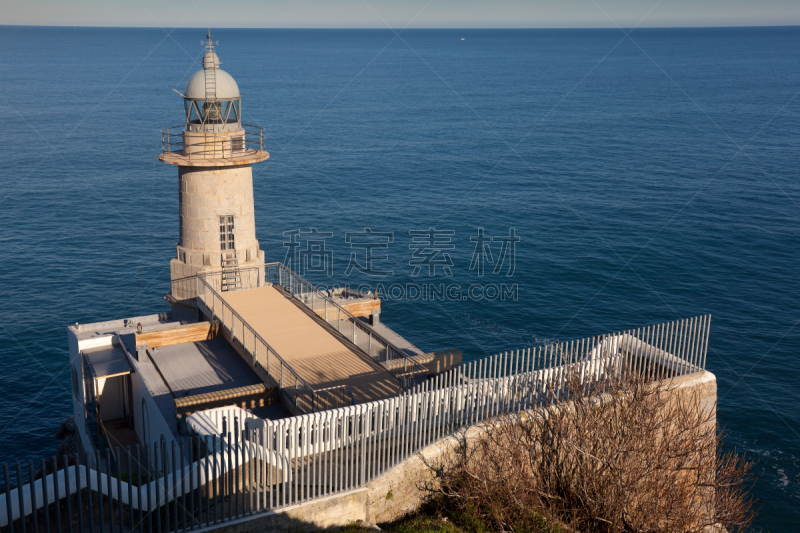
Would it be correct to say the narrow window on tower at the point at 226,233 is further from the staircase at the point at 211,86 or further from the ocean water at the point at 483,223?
the ocean water at the point at 483,223

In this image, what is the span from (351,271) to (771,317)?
30.0 meters

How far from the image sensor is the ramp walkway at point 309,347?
1917cm

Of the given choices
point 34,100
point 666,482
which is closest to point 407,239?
point 666,482

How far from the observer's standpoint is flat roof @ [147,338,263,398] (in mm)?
21750

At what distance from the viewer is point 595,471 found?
1420 centimetres

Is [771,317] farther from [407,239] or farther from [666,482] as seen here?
[666,482]

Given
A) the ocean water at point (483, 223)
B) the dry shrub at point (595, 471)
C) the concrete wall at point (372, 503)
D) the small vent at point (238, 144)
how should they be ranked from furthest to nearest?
the ocean water at point (483, 223) → the small vent at point (238, 144) → the dry shrub at point (595, 471) → the concrete wall at point (372, 503)

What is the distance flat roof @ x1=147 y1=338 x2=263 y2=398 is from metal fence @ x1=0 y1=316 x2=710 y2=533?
477 centimetres

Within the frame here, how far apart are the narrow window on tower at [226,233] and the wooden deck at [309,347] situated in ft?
16.6

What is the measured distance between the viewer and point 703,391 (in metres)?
18.5

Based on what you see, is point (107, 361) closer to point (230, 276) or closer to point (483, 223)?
point (230, 276)

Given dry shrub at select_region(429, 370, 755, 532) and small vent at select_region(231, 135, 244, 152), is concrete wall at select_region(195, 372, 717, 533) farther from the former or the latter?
small vent at select_region(231, 135, 244, 152)

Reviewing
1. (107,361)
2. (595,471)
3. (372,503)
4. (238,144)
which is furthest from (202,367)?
(595,471)

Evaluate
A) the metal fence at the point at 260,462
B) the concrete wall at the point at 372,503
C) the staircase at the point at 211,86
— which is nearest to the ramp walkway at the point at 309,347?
the metal fence at the point at 260,462
